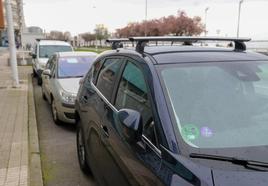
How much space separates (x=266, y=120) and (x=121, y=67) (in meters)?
1.45

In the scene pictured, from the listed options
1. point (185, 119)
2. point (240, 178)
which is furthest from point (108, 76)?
point (240, 178)

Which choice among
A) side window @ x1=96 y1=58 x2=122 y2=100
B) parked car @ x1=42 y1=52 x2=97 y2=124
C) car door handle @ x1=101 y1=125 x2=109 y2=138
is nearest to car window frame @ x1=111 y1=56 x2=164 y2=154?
side window @ x1=96 y1=58 x2=122 y2=100

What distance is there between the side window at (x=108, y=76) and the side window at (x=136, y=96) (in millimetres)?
239

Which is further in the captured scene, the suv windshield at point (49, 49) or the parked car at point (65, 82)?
the suv windshield at point (49, 49)

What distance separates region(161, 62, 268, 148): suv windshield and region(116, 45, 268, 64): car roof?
3.1 inches

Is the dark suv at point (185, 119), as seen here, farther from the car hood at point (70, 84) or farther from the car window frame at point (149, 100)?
the car hood at point (70, 84)

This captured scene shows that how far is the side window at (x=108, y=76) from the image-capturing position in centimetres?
334

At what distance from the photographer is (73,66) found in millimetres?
8047

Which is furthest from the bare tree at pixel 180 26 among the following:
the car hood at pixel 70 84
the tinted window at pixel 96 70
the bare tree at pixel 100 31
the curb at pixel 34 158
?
the tinted window at pixel 96 70

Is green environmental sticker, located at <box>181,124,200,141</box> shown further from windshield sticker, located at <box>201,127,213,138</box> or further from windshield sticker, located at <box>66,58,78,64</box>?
windshield sticker, located at <box>66,58,78,64</box>

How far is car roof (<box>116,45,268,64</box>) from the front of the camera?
2.73 m

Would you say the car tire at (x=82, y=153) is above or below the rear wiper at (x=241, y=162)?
below

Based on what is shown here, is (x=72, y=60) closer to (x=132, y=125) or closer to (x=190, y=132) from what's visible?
(x=132, y=125)

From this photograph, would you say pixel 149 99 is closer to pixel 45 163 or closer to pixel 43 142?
pixel 45 163
